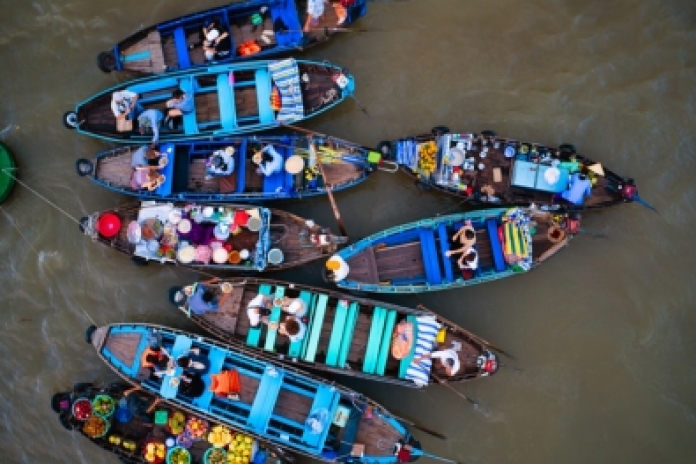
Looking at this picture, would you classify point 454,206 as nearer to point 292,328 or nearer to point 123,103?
point 292,328

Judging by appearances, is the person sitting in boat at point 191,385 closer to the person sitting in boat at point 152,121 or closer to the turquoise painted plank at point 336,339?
the turquoise painted plank at point 336,339

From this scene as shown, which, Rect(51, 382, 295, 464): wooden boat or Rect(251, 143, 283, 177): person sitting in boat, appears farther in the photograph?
Rect(251, 143, 283, 177): person sitting in boat

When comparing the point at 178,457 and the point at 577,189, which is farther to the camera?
the point at 577,189

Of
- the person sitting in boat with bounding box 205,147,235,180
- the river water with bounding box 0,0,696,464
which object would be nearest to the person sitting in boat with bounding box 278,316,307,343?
the river water with bounding box 0,0,696,464

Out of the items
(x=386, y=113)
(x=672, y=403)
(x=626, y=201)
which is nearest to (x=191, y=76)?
(x=386, y=113)

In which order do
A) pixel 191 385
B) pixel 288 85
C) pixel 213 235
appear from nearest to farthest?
pixel 191 385, pixel 213 235, pixel 288 85

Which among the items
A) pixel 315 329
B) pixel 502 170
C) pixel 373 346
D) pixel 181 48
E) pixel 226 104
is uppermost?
pixel 181 48

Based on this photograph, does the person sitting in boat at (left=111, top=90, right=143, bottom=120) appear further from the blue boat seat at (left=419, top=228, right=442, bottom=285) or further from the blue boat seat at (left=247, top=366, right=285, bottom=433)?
the blue boat seat at (left=419, top=228, right=442, bottom=285)

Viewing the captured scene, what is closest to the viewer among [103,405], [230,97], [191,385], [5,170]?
[191,385]

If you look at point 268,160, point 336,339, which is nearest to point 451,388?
point 336,339
